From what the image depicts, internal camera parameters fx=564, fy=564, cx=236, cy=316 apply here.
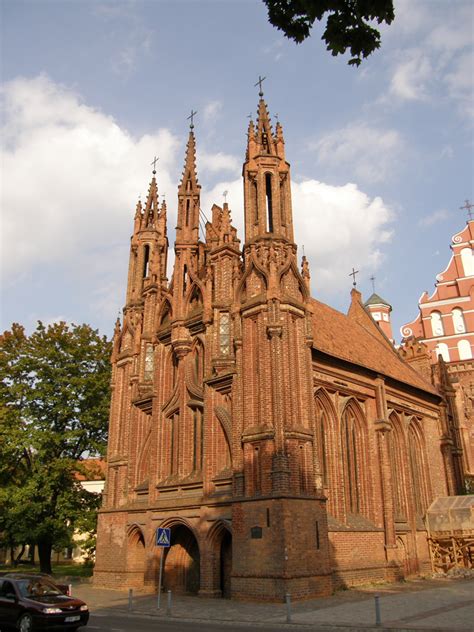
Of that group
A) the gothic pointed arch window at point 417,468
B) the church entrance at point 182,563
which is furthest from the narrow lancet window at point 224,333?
the gothic pointed arch window at point 417,468

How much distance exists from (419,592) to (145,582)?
429 inches

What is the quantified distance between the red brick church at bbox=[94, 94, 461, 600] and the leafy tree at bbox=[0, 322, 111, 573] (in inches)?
174

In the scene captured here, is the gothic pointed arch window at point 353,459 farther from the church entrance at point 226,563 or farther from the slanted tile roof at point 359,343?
the church entrance at point 226,563

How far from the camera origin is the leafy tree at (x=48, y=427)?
29812 millimetres

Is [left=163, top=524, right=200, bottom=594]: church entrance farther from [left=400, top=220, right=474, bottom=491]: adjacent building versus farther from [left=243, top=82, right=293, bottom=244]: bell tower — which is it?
[left=400, top=220, right=474, bottom=491]: adjacent building

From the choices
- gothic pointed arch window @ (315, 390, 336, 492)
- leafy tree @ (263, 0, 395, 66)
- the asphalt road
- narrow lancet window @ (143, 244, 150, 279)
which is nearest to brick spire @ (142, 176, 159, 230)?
narrow lancet window @ (143, 244, 150, 279)

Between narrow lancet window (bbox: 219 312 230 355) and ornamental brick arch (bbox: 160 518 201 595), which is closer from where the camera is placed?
ornamental brick arch (bbox: 160 518 201 595)

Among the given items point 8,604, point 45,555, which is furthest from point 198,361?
point 45,555

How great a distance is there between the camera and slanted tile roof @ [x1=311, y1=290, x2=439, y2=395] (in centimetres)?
2698

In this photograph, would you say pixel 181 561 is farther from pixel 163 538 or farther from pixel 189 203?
pixel 189 203

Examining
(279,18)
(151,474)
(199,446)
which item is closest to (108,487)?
(151,474)

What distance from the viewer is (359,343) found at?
3164cm

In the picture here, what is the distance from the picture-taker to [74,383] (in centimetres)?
3241

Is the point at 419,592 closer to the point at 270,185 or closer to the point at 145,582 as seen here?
the point at 145,582
